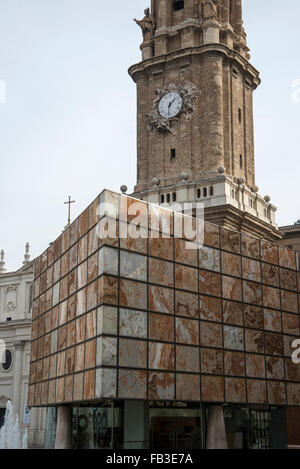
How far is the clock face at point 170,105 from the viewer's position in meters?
58.2

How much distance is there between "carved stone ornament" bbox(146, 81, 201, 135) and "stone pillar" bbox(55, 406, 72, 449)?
88.0 ft

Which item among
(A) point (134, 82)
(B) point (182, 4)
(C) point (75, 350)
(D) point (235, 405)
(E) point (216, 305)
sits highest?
(B) point (182, 4)

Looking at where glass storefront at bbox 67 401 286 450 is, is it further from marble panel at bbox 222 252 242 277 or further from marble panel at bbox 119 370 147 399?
marble panel at bbox 222 252 242 277

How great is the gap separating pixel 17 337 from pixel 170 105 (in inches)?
1141

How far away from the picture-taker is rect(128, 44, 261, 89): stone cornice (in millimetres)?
57844

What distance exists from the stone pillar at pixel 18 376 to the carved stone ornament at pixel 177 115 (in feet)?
88.3

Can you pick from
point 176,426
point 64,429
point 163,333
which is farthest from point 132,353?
point 64,429

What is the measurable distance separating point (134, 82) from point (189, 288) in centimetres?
3008

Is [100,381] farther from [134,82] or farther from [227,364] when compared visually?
[134,82]

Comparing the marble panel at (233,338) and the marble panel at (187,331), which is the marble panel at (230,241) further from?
the marble panel at (187,331)

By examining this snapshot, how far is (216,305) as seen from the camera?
3844 centimetres

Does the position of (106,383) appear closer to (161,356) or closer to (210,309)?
(161,356)

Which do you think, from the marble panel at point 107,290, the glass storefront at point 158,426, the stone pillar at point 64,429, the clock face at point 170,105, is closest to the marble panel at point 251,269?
the glass storefront at point 158,426
